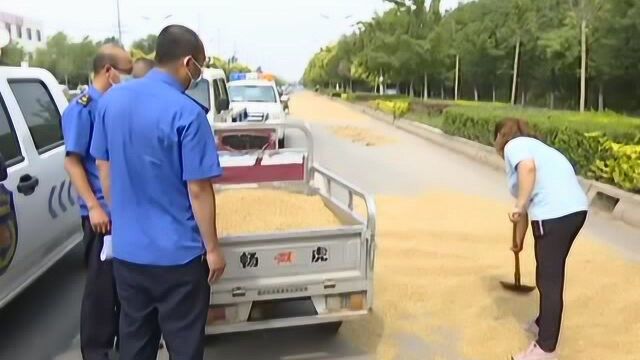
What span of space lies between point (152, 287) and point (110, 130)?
0.70 metres

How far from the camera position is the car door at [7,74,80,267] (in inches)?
196

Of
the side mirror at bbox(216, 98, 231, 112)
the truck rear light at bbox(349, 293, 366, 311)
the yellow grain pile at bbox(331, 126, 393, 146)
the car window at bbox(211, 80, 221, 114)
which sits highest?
the car window at bbox(211, 80, 221, 114)

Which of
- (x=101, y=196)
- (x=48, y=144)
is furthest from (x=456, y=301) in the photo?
(x=48, y=144)

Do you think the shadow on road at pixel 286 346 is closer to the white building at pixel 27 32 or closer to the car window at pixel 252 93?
the car window at pixel 252 93

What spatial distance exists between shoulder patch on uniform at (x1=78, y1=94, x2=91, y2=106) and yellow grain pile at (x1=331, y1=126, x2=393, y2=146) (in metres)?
15.6

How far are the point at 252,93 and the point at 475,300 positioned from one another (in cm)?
1643

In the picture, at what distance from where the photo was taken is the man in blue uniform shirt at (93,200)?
13.4ft

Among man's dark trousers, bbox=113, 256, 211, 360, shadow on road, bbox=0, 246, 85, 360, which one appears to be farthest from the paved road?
man's dark trousers, bbox=113, 256, 211, 360

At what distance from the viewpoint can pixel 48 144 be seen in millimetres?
5785

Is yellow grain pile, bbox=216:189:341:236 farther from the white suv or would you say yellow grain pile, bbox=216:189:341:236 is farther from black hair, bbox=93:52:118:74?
the white suv

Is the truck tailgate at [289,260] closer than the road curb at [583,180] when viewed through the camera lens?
Yes

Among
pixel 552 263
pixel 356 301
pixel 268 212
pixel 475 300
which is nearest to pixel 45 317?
pixel 268 212

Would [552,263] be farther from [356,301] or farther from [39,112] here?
[39,112]

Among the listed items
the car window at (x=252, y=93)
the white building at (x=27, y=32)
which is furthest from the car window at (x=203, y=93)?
the white building at (x=27, y=32)
